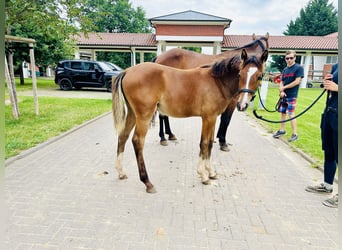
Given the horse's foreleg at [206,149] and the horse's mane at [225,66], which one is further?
the horse's foreleg at [206,149]

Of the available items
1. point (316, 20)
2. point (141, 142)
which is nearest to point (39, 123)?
point (141, 142)

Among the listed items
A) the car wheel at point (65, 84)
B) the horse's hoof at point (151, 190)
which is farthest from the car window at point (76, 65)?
the horse's hoof at point (151, 190)

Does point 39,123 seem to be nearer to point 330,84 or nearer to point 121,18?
point 330,84

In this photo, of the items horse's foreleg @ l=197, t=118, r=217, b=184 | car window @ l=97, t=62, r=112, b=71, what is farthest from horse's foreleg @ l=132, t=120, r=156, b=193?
car window @ l=97, t=62, r=112, b=71

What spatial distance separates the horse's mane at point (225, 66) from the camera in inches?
120

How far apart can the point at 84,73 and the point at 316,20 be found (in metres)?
32.9

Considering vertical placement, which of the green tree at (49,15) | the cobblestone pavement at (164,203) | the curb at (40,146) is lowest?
the cobblestone pavement at (164,203)

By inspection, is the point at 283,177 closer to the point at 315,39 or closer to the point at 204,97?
the point at 204,97

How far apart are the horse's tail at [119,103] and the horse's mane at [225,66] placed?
130 centimetres

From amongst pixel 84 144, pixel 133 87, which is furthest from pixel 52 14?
pixel 133 87

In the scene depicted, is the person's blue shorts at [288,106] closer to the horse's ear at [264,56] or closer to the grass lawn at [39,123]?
the horse's ear at [264,56]

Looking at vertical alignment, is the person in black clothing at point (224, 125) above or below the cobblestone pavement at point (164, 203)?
above

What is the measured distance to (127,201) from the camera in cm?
287

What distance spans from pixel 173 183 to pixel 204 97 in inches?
53.1
